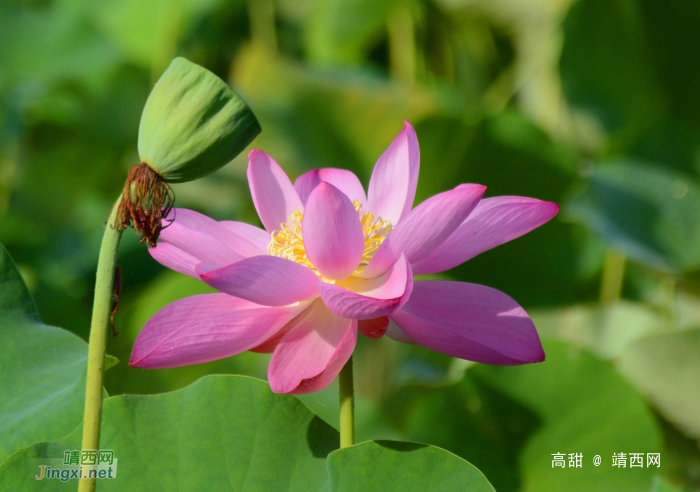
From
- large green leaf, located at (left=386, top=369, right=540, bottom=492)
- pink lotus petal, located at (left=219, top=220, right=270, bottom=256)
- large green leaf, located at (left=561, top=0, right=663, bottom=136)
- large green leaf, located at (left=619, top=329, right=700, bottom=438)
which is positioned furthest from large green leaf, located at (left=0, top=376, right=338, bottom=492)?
large green leaf, located at (left=561, top=0, right=663, bottom=136)

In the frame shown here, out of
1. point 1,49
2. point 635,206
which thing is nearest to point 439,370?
point 635,206

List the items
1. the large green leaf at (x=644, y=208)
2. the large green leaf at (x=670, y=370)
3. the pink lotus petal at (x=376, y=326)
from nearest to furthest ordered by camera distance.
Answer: the pink lotus petal at (x=376, y=326) < the large green leaf at (x=670, y=370) < the large green leaf at (x=644, y=208)

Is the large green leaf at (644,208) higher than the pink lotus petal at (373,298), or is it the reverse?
the large green leaf at (644,208)

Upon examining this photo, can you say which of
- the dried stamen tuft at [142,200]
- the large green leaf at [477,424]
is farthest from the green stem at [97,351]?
the large green leaf at [477,424]

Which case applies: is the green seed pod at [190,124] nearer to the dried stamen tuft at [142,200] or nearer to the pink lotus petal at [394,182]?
the dried stamen tuft at [142,200]

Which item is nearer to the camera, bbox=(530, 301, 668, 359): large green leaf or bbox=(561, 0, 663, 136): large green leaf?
bbox=(530, 301, 668, 359): large green leaf

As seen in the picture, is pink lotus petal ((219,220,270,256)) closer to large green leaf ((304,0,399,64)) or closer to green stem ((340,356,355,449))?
green stem ((340,356,355,449))

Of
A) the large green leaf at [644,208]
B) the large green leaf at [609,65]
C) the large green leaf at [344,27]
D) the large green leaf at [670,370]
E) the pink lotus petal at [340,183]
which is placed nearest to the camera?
the pink lotus petal at [340,183]
